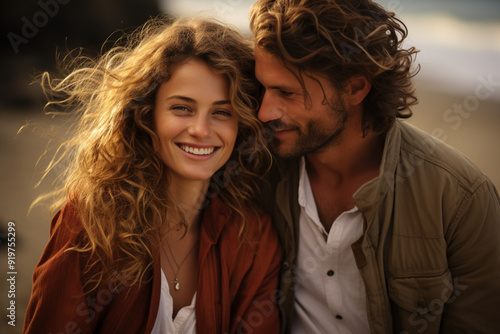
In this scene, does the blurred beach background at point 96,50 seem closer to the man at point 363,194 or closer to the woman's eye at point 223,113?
the man at point 363,194

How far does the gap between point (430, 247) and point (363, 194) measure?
1.35 ft

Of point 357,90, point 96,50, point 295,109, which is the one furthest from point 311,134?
point 96,50

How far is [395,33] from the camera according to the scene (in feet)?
8.27

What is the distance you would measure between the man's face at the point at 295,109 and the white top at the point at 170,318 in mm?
914

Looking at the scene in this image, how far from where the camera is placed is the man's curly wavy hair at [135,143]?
2.10 metres

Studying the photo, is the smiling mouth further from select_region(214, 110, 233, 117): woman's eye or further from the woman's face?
select_region(214, 110, 233, 117): woman's eye

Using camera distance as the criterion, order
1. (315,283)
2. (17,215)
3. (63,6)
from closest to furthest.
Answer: (315,283) → (17,215) → (63,6)

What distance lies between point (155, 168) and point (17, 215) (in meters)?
2.45

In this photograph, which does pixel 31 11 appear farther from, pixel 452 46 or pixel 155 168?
pixel 452 46

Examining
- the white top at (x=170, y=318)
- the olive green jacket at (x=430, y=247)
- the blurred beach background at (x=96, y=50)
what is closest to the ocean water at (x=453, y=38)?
the blurred beach background at (x=96, y=50)

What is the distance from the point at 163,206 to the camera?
2.32m

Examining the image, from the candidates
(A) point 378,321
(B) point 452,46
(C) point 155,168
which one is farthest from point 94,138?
(B) point 452,46

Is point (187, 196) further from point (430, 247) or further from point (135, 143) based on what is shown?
point (430, 247)

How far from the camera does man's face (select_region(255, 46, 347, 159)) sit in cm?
236
